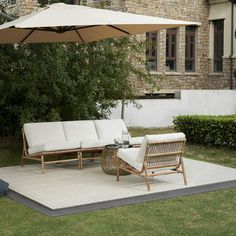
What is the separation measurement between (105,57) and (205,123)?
120 inches

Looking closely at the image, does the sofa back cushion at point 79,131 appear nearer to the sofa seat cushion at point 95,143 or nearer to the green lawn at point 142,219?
the sofa seat cushion at point 95,143

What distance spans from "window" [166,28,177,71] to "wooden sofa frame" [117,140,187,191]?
55.1ft

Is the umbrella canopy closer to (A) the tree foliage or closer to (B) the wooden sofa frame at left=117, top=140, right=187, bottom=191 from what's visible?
(A) the tree foliage

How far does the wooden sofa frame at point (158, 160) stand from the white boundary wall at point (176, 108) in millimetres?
9290

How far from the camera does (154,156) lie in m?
8.11

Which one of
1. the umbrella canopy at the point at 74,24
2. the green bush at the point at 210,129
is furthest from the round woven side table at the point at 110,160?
the green bush at the point at 210,129

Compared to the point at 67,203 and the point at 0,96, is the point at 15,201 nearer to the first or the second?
the point at 67,203

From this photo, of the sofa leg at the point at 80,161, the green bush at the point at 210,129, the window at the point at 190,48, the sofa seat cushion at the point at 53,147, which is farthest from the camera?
the window at the point at 190,48

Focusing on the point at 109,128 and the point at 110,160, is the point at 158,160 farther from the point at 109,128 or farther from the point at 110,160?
the point at 109,128

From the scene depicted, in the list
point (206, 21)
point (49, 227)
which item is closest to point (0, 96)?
point (49, 227)

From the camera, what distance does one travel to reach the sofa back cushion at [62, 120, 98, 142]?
10586 millimetres

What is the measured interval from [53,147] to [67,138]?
0.91 metres

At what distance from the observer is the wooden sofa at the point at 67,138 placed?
384 inches

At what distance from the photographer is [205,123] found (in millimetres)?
13242
